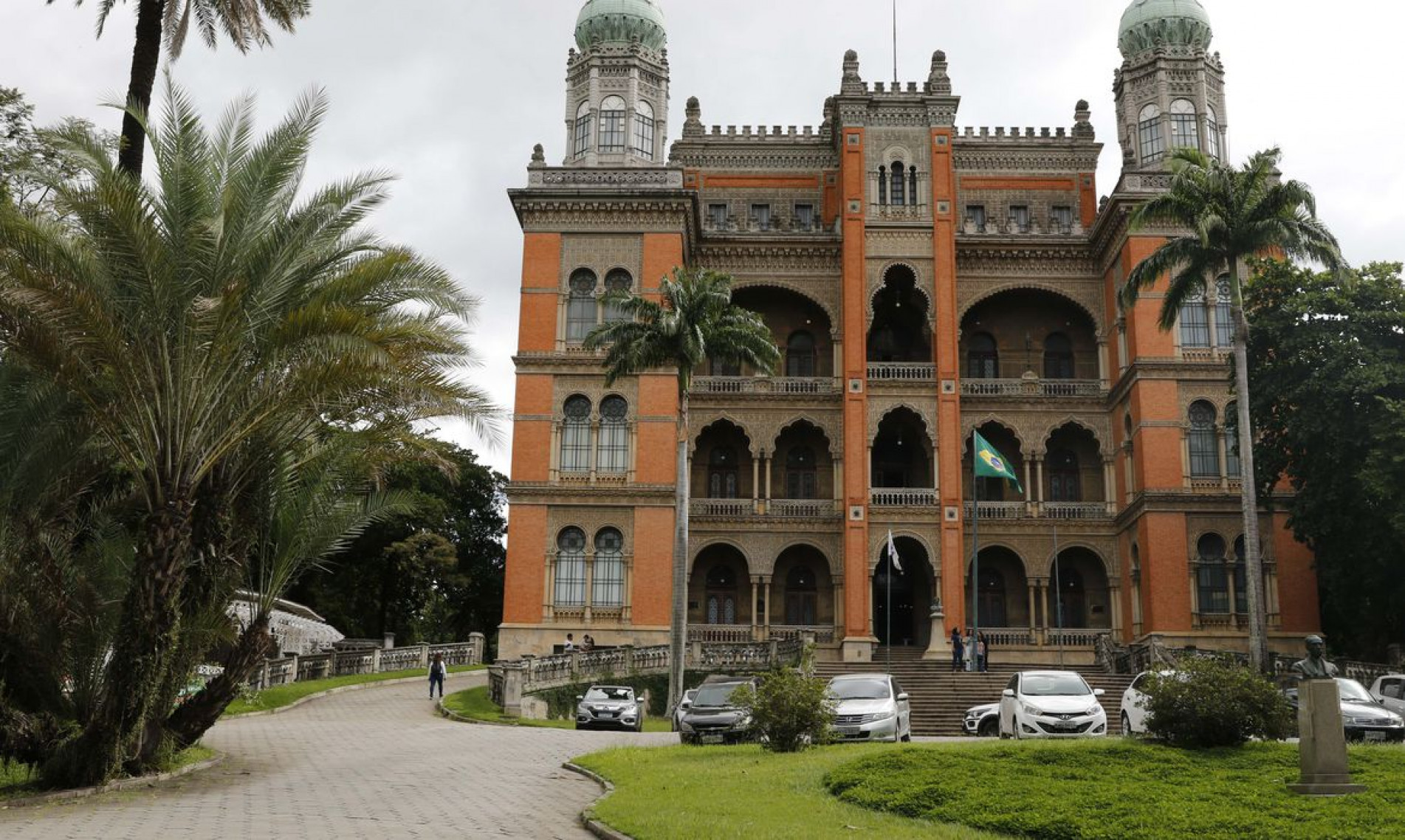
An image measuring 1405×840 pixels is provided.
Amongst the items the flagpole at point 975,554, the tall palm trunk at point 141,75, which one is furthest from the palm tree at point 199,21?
the flagpole at point 975,554

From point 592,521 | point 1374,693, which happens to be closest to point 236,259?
point 1374,693

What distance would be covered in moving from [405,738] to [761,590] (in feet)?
71.1

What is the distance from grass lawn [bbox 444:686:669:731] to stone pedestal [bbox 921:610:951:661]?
9120 mm

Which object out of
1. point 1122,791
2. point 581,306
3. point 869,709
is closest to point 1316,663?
point 1122,791

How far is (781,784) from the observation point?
1527 cm

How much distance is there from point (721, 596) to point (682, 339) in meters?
14.1

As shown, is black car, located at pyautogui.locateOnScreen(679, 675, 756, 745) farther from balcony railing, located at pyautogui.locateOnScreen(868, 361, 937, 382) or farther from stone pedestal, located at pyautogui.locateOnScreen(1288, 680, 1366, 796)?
balcony railing, located at pyautogui.locateOnScreen(868, 361, 937, 382)

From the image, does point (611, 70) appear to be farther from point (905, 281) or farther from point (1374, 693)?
point (1374, 693)

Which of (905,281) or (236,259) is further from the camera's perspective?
(905,281)

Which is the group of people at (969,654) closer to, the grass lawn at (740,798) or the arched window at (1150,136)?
the arched window at (1150,136)

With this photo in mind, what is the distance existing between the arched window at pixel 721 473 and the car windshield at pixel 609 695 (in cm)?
1615

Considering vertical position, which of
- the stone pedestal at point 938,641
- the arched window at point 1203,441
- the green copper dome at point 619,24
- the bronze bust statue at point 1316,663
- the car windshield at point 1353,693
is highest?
the green copper dome at point 619,24

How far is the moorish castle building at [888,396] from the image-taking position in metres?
40.7

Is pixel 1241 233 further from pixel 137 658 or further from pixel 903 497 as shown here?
pixel 137 658
